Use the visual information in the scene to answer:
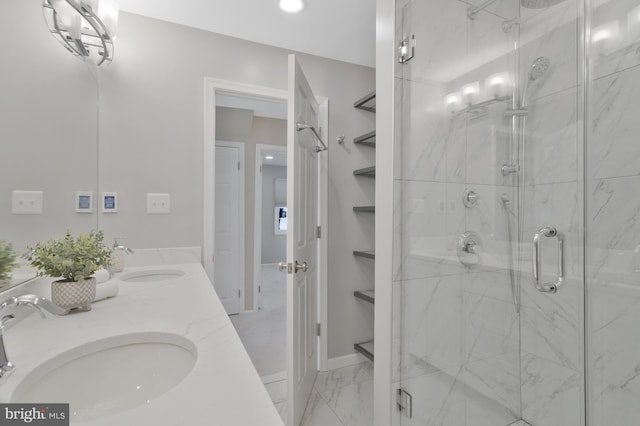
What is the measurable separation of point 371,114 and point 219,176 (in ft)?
6.17

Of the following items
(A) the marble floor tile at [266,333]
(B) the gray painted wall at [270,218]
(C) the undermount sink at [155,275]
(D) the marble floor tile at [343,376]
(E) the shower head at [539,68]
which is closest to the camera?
(E) the shower head at [539,68]

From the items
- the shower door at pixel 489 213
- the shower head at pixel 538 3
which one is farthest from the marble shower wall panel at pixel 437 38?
the shower head at pixel 538 3

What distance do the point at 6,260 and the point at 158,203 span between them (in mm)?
1126

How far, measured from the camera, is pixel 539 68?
153 centimetres

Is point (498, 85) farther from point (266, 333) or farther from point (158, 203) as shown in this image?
point (266, 333)

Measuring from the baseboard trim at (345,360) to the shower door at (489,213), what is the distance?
1063 millimetres

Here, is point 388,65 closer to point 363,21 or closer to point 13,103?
point 363,21

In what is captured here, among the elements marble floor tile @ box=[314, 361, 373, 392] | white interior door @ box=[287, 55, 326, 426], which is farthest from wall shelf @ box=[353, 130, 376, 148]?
marble floor tile @ box=[314, 361, 373, 392]

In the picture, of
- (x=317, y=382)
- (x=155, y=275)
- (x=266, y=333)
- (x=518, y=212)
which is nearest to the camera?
(x=518, y=212)

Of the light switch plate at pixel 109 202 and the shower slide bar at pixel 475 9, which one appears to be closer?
the shower slide bar at pixel 475 9

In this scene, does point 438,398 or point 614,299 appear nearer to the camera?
point 614,299

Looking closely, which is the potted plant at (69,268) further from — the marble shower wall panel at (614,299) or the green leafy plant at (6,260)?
the marble shower wall panel at (614,299)

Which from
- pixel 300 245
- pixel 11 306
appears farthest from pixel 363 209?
pixel 11 306

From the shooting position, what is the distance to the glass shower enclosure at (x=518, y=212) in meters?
1.23
